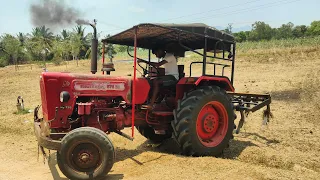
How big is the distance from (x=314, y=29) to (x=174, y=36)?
7108cm

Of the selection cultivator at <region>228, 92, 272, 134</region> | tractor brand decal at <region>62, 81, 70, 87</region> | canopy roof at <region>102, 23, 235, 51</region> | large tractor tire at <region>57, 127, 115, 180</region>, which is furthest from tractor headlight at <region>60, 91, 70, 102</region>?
cultivator at <region>228, 92, 272, 134</region>

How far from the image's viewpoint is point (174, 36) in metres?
6.26

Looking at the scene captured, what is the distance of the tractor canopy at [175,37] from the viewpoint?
543cm

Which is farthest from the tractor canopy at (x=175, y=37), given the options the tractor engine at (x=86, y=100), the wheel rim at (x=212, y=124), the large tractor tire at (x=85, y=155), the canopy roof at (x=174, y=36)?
the large tractor tire at (x=85, y=155)

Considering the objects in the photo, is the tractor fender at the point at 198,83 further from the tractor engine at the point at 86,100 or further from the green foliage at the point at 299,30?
the green foliage at the point at 299,30

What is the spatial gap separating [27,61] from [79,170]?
177ft

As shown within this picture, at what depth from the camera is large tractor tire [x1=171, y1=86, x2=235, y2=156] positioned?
5.62 meters

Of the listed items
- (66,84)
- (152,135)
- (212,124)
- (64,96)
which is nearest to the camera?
(64,96)

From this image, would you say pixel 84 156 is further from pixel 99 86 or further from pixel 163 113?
pixel 163 113

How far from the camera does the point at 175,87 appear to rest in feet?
21.1

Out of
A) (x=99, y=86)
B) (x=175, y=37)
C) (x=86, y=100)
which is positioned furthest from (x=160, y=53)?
(x=86, y=100)

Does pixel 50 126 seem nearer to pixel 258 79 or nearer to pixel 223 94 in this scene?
pixel 223 94

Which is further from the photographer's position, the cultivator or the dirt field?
the cultivator

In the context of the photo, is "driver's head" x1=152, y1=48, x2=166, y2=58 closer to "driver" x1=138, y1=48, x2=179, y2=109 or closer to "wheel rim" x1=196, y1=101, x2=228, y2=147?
"driver" x1=138, y1=48, x2=179, y2=109
